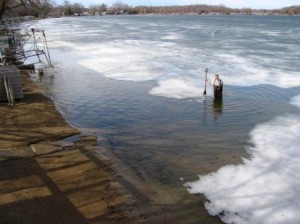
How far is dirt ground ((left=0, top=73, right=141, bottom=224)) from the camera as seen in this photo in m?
7.13

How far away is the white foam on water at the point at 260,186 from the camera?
753 cm

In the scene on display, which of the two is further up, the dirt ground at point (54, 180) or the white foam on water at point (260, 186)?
the dirt ground at point (54, 180)

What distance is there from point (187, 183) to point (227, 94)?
9.05m

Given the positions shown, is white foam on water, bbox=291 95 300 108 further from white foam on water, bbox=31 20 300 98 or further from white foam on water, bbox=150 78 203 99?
white foam on water, bbox=150 78 203 99

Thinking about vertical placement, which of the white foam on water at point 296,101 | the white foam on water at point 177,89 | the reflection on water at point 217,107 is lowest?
the white foam on water at point 296,101

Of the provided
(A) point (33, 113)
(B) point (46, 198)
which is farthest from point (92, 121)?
(B) point (46, 198)

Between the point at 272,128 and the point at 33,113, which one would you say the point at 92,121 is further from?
the point at 272,128

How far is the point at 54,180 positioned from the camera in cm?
830

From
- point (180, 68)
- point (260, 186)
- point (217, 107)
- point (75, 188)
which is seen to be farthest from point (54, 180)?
point (180, 68)

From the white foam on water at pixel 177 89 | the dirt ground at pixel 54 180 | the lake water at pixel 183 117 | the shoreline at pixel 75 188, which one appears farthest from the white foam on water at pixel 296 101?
the dirt ground at pixel 54 180

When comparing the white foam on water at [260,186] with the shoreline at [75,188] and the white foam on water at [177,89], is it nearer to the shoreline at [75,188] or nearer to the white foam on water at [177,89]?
the shoreline at [75,188]

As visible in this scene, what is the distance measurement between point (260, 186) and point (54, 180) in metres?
4.41

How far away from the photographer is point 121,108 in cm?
1487

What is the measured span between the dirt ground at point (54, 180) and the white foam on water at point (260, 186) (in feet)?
6.03
